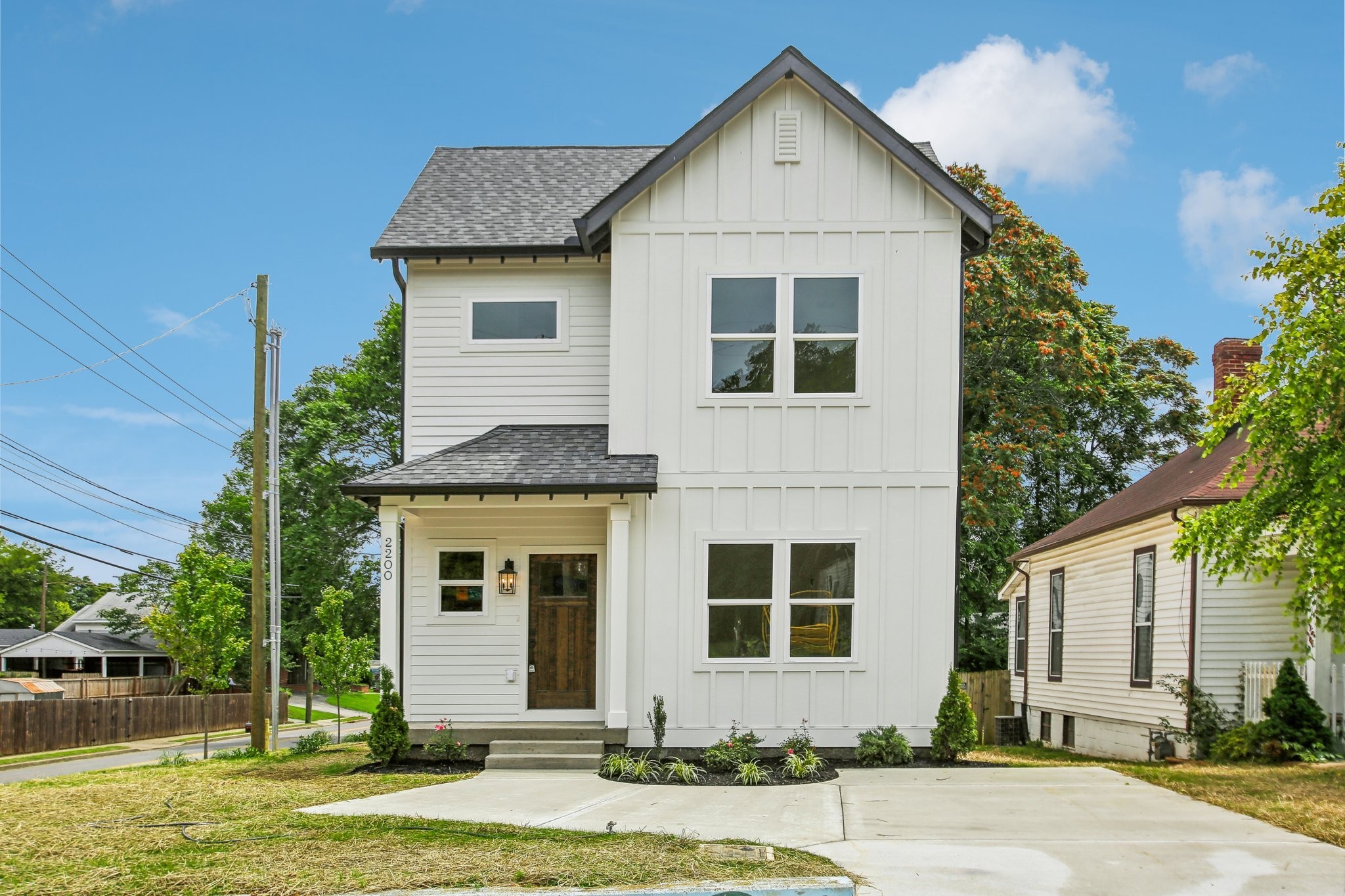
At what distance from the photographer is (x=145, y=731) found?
3222cm

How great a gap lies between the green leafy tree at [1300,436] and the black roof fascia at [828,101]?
3427 mm

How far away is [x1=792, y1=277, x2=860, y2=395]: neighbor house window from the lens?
45.3 feet

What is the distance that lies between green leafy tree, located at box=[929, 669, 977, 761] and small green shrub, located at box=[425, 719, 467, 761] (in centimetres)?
550

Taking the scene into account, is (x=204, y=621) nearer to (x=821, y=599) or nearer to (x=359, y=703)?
(x=821, y=599)

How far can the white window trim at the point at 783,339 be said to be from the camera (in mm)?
13734

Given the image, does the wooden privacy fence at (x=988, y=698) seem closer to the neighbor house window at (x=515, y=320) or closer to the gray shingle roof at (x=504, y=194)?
the gray shingle roof at (x=504, y=194)

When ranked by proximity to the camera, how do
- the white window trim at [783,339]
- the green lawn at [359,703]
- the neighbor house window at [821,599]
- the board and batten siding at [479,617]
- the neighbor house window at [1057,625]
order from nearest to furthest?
the neighbor house window at [821,599] → the white window trim at [783,339] → the board and batten siding at [479,617] → the neighbor house window at [1057,625] → the green lawn at [359,703]

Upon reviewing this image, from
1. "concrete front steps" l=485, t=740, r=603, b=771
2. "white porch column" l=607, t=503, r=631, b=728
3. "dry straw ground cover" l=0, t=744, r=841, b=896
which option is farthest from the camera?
"white porch column" l=607, t=503, r=631, b=728

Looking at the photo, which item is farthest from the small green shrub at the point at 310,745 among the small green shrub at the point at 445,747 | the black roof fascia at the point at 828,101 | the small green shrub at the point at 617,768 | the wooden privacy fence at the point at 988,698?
the wooden privacy fence at the point at 988,698

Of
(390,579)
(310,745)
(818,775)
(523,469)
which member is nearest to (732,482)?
(523,469)

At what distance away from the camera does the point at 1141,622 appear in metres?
17.9

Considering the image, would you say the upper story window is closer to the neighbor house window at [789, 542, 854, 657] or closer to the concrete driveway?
the neighbor house window at [789, 542, 854, 657]

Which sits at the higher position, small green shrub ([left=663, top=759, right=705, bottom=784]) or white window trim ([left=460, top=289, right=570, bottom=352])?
white window trim ([left=460, top=289, right=570, bottom=352])

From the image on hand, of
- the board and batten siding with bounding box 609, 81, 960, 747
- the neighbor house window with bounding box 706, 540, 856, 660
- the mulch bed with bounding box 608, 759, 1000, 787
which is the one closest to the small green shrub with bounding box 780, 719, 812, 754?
the board and batten siding with bounding box 609, 81, 960, 747
